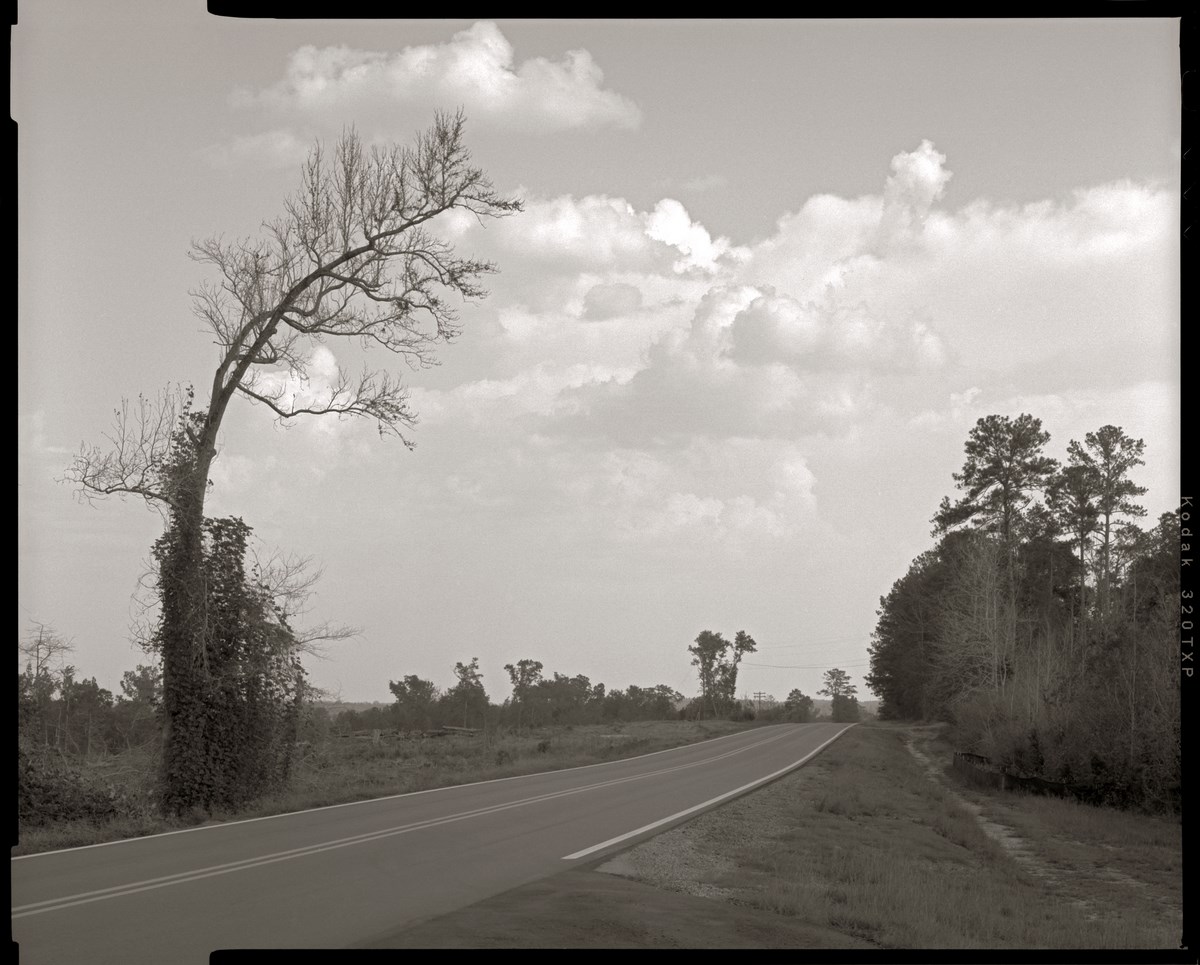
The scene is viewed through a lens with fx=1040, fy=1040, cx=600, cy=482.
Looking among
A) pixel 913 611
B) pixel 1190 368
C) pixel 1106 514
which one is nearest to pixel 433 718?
pixel 913 611

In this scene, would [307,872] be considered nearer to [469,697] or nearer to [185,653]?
[185,653]

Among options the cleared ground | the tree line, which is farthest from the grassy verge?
the tree line

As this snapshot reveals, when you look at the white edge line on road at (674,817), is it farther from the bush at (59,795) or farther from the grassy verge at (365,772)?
the bush at (59,795)

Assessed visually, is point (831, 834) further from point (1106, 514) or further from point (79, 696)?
point (1106, 514)

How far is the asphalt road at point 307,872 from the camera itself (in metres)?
8.16

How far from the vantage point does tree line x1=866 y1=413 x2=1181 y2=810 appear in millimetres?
26109

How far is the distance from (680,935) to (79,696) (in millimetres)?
15143

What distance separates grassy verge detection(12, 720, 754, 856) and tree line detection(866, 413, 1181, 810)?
49.5ft

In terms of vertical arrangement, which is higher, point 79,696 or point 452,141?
point 452,141

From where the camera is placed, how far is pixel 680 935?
8.99 m

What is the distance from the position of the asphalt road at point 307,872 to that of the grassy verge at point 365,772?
771 millimetres

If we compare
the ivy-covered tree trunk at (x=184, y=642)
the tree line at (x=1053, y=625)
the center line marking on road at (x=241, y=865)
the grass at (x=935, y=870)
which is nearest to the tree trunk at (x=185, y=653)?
the ivy-covered tree trunk at (x=184, y=642)

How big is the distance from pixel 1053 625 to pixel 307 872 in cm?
5208

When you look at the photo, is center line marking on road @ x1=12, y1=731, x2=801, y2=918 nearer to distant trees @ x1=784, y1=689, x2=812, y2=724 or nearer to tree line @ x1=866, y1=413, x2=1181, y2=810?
tree line @ x1=866, y1=413, x2=1181, y2=810
